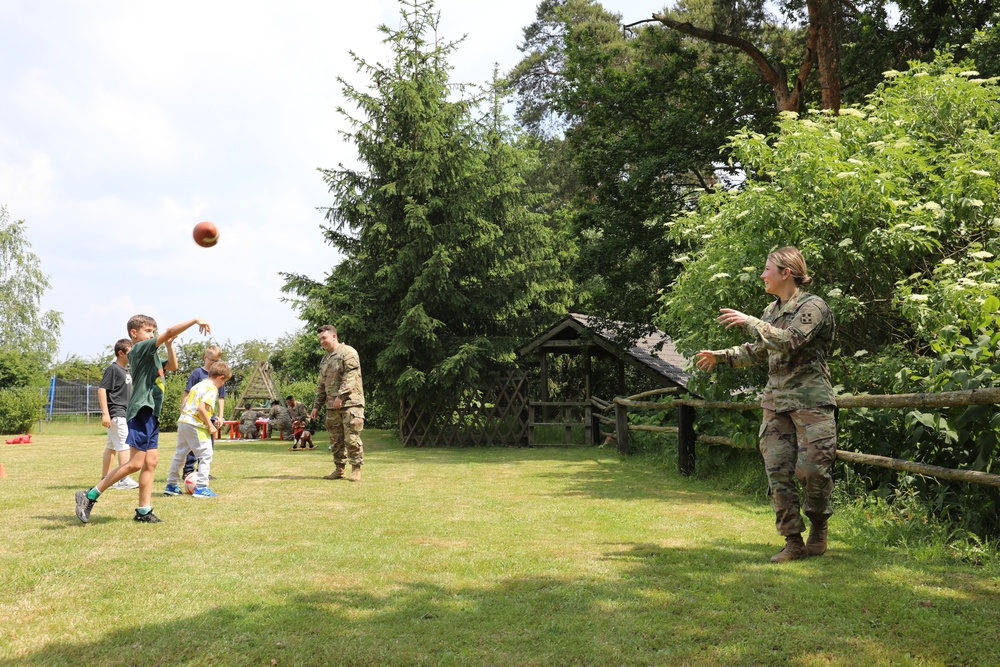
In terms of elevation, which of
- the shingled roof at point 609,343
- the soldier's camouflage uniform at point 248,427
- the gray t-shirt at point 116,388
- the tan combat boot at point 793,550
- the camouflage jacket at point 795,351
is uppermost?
the shingled roof at point 609,343

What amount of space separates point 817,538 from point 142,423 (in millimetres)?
5729

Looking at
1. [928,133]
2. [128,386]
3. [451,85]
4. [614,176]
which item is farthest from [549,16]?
[128,386]

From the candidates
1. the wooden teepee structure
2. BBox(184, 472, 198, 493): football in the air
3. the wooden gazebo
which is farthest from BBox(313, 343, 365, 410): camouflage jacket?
the wooden teepee structure

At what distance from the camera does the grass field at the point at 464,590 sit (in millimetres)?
3607

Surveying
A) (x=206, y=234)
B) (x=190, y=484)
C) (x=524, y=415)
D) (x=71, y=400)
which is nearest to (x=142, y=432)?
(x=206, y=234)

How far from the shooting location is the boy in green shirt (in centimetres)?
681

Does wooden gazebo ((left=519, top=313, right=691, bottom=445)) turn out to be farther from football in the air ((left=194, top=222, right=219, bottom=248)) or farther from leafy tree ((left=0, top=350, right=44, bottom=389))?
leafy tree ((left=0, top=350, right=44, bottom=389))

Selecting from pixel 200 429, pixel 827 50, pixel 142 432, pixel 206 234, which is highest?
pixel 827 50

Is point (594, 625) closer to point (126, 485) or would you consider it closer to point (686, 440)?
point (686, 440)

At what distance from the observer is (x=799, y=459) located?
204 inches

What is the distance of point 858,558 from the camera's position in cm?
538

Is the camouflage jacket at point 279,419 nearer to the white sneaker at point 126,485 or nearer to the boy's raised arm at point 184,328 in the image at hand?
the white sneaker at point 126,485

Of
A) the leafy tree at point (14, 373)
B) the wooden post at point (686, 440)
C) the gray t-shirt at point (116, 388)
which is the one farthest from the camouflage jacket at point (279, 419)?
the wooden post at point (686, 440)

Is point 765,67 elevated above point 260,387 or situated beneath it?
elevated above
